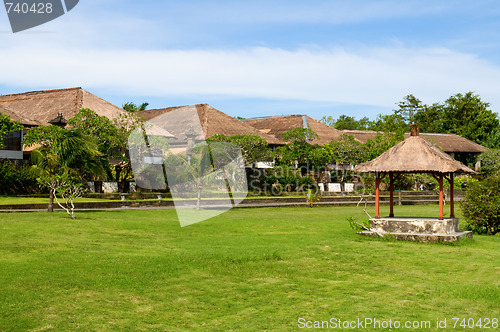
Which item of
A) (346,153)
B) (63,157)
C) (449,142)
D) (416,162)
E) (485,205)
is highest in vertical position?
(449,142)

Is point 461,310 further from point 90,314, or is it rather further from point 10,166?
point 10,166

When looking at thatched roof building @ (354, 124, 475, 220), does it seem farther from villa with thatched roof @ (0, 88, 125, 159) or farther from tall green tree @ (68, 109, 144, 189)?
villa with thatched roof @ (0, 88, 125, 159)

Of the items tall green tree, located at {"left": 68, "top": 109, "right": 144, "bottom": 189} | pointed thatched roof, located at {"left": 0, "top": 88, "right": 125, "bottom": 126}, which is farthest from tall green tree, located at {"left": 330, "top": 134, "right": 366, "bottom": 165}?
pointed thatched roof, located at {"left": 0, "top": 88, "right": 125, "bottom": 126}

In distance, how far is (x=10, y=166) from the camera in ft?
107

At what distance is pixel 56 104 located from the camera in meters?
43.9

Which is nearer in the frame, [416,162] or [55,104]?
[416,162]

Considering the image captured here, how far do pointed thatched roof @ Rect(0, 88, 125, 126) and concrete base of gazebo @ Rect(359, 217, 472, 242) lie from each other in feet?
96.6

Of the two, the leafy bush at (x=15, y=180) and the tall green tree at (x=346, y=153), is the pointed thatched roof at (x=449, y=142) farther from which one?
the leafy bush at (x=15, y=180)

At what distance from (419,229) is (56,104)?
33971 mm

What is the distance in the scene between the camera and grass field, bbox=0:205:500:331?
841 centimetres

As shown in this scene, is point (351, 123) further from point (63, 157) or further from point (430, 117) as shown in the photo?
point (63, 157)

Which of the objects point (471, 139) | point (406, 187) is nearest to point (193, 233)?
point (406, 187)

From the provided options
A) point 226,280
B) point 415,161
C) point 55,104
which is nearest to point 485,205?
point 415,161

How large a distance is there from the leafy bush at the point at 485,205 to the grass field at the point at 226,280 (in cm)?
182
